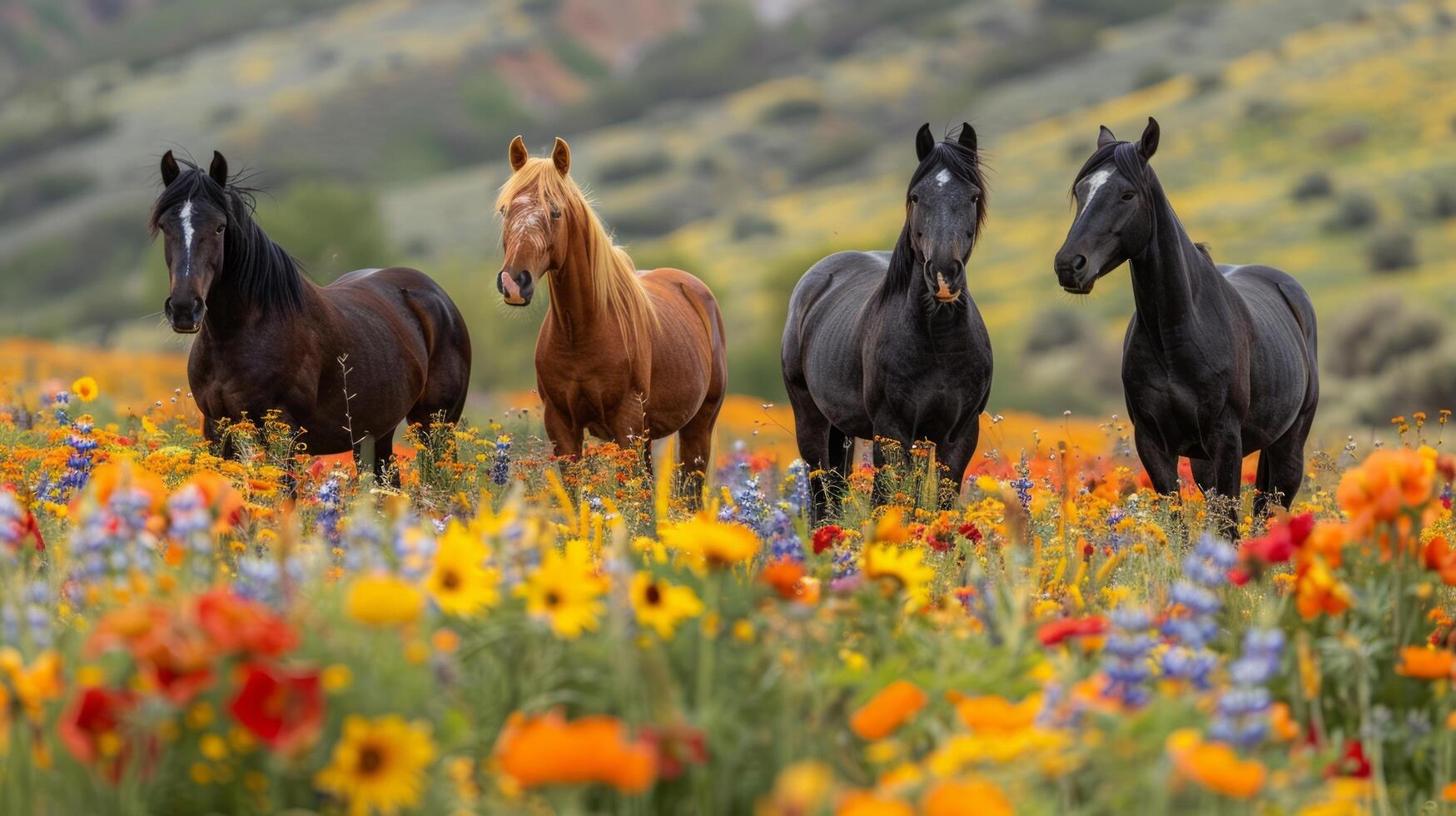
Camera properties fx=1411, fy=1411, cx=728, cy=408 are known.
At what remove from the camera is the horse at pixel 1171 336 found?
7.45m

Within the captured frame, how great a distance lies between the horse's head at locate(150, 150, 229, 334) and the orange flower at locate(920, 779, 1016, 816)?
5716 millimetres

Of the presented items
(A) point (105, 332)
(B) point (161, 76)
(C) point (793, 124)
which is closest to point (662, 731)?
(A) point (105, 332)

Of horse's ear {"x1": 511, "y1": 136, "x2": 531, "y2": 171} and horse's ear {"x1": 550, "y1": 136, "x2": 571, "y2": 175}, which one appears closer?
horse's ear {"x1": 550, "y1": 136, "x2": 571, "y2": 175}

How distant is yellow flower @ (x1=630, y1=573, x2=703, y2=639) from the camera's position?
3062mm

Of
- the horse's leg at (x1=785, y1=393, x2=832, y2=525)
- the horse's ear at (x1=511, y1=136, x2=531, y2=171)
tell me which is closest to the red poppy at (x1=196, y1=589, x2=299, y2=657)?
the horse's ear at (x1=511, y1=136, x2=531, y2=171)

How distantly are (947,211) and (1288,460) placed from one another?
11.9 ft

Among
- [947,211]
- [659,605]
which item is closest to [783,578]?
[659,605]

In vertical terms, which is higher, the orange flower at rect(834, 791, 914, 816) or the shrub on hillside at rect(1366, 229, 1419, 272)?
the shrub on hillside at rect(1366, 229, 1419, 272)

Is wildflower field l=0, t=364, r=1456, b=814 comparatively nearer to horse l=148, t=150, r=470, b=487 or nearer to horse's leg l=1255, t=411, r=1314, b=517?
horse l=148, t=150, r=470, b=487

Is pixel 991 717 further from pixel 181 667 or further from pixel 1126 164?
pixel 1126 164

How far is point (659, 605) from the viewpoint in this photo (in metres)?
3.11

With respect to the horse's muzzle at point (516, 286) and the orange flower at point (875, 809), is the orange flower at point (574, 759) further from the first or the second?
the horse's muzzle at point (516, 286)

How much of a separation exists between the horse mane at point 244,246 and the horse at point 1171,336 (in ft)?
14.1

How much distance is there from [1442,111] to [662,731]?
63627 millimetres
